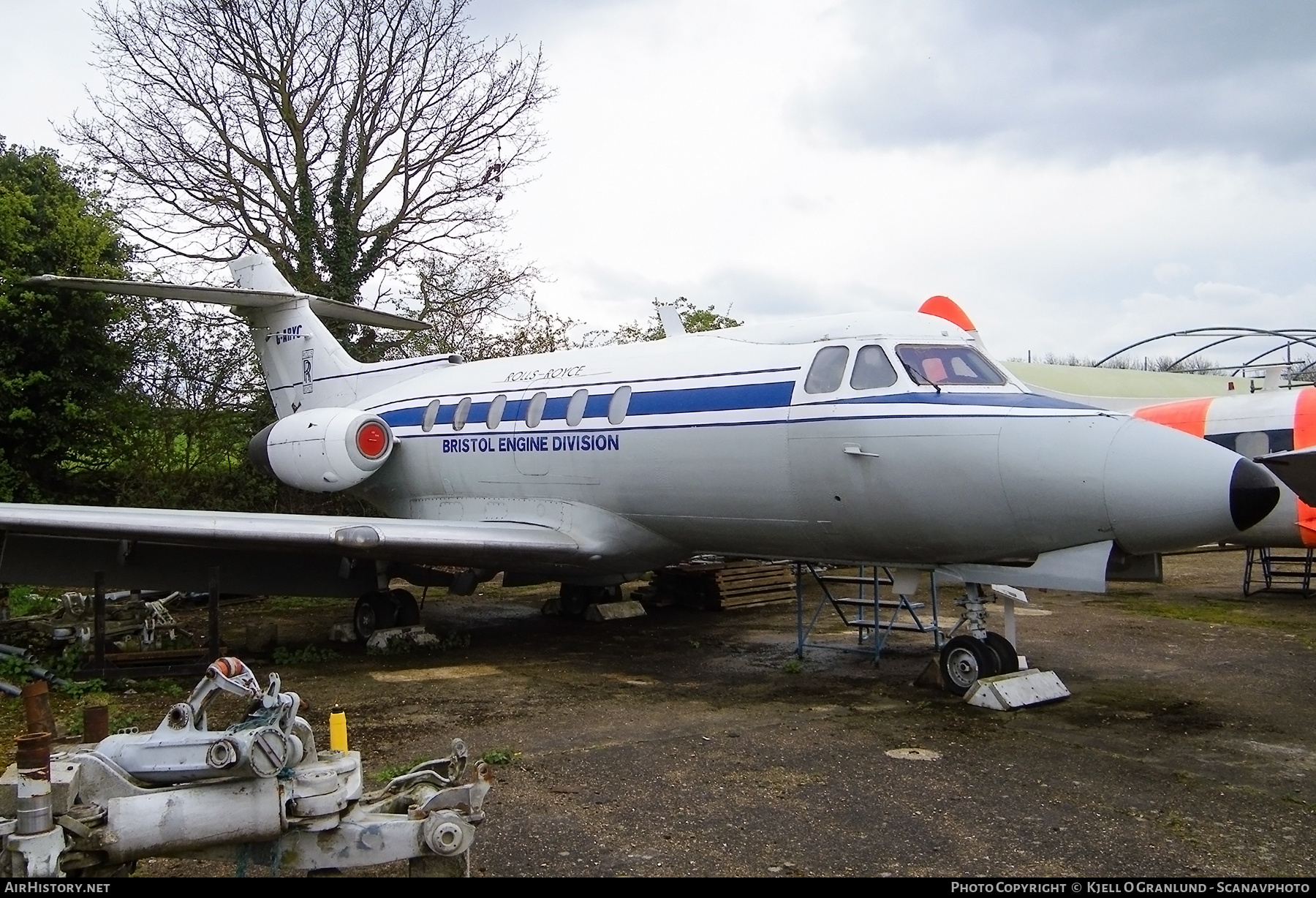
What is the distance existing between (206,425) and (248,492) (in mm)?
1541

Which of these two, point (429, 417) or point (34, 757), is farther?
point (429, 417)

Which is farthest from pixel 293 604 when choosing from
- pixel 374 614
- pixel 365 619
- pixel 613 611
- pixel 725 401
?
pixel 725 401

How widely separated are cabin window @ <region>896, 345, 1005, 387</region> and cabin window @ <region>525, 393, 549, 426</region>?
4140 mm

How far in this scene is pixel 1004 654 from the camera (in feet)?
27.0

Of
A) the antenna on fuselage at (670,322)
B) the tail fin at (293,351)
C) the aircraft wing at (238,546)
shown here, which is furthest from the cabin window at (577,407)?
the tail fin at (293,351)

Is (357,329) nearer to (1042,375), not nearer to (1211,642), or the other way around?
(1042,375)

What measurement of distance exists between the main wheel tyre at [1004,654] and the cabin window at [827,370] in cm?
244

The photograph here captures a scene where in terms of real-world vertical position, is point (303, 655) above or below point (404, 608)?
below

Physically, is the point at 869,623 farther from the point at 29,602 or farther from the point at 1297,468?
the point at 29,602

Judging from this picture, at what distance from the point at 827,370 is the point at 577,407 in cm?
299

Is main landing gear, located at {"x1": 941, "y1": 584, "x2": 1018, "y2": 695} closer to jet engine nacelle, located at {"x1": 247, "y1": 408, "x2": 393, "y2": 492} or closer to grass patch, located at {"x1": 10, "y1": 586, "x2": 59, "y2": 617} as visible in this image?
jet engine nacelle, located at {"x1": 247, "y1": 408, "x2": 393, "y2": 492}

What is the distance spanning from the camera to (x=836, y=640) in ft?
37.2

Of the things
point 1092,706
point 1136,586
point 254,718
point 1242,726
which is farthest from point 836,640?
point 254,718

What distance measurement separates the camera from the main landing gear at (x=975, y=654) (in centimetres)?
817
